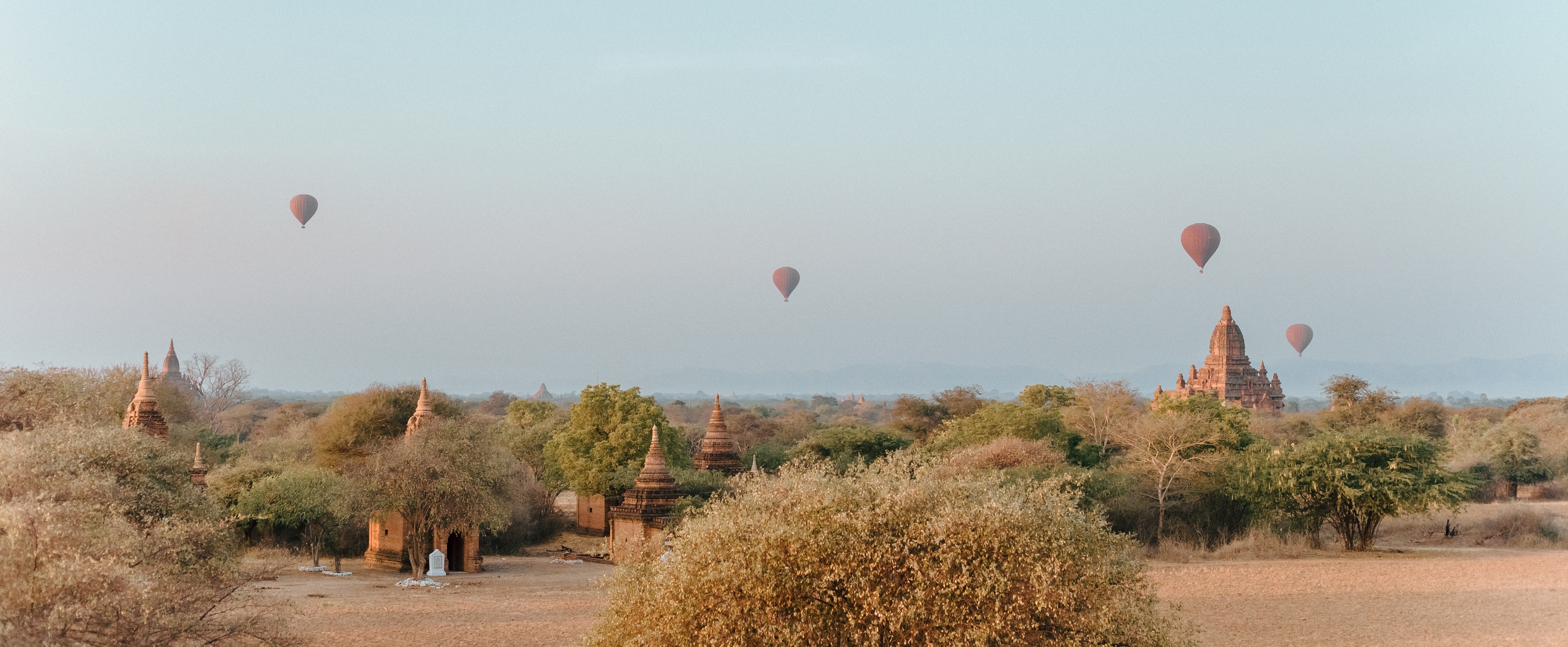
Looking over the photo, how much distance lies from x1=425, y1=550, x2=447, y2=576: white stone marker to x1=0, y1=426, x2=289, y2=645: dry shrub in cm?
946

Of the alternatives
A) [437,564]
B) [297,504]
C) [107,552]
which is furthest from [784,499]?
[297,504]

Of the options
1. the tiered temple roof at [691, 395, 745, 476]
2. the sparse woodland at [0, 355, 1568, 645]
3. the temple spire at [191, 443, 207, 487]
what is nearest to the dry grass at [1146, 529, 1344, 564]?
the sparse woodland at [0, 355, 1568, 645]

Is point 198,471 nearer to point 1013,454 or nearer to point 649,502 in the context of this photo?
point 649,502

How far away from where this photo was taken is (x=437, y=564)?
26391 millimetres

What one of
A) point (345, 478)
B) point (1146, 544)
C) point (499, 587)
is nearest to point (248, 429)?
point (345, 478)

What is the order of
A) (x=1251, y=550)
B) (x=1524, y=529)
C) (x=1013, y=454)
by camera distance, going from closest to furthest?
(x=1251, y=550), (x=1013, y=454), (x=1524, y=529)

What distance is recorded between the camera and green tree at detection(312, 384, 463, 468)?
40.2 metres

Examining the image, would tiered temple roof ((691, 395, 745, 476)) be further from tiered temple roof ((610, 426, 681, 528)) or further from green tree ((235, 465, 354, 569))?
green tree ((235, 465, 354, 569))

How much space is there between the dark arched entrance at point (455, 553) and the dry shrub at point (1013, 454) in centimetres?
1249

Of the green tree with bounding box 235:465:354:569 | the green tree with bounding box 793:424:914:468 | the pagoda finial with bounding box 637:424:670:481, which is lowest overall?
the green tree with bounding box 235:465:354:569

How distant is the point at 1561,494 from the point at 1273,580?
92.3 feet

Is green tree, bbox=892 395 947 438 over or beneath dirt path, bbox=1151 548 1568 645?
over

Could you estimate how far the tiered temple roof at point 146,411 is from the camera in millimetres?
24703

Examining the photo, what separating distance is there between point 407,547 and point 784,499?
19029 millimetres
